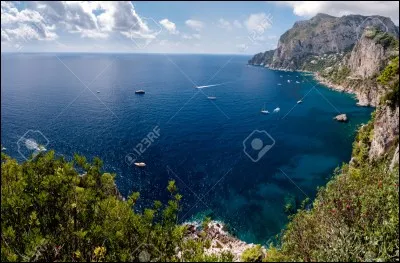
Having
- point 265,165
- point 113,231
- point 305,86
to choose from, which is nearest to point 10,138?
point 265,165

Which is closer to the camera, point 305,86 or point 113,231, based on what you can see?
point 113,231

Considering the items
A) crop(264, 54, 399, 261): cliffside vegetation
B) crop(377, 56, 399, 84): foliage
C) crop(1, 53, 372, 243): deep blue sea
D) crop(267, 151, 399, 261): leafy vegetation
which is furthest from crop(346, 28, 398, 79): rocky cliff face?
crop(267, 151, 399, 261): leafy vegetation

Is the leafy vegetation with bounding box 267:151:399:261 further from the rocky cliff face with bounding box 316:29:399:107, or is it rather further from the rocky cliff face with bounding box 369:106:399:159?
the rocky cliff face with bounding box 316:29:399:107

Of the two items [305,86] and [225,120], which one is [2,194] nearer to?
[225,120]

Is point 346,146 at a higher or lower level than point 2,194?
lower

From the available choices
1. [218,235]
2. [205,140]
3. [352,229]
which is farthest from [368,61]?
[352,229]
